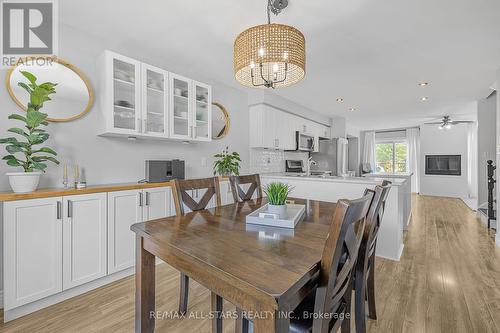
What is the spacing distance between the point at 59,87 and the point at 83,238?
1385mm

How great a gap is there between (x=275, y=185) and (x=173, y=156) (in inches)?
78.8

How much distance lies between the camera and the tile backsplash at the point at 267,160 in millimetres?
4219

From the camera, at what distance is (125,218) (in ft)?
7.28

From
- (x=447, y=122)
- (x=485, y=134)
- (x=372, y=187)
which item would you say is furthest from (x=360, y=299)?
(x=447, y=122)

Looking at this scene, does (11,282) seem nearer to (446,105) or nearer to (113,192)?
(113,192)

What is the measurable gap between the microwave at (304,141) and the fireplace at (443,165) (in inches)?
184

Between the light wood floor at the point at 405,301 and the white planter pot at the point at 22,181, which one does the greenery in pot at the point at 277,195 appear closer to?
the light wood floor at the point at 405,301

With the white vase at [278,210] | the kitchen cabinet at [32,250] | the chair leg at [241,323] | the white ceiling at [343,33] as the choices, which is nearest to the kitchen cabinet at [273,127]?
the white ceiling at [343,33]

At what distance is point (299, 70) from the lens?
1.64 m

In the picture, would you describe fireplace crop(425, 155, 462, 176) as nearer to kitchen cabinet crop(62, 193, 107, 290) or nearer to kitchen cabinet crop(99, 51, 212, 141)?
kitchen cabinet crop(99, 51, 212, 141)

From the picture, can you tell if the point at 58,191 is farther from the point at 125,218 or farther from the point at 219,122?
the point at 219,122

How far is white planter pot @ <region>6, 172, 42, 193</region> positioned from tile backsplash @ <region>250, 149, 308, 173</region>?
2952 mm

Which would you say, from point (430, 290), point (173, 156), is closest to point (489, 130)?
point (430, 290)

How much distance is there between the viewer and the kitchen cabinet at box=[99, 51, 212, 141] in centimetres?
220
